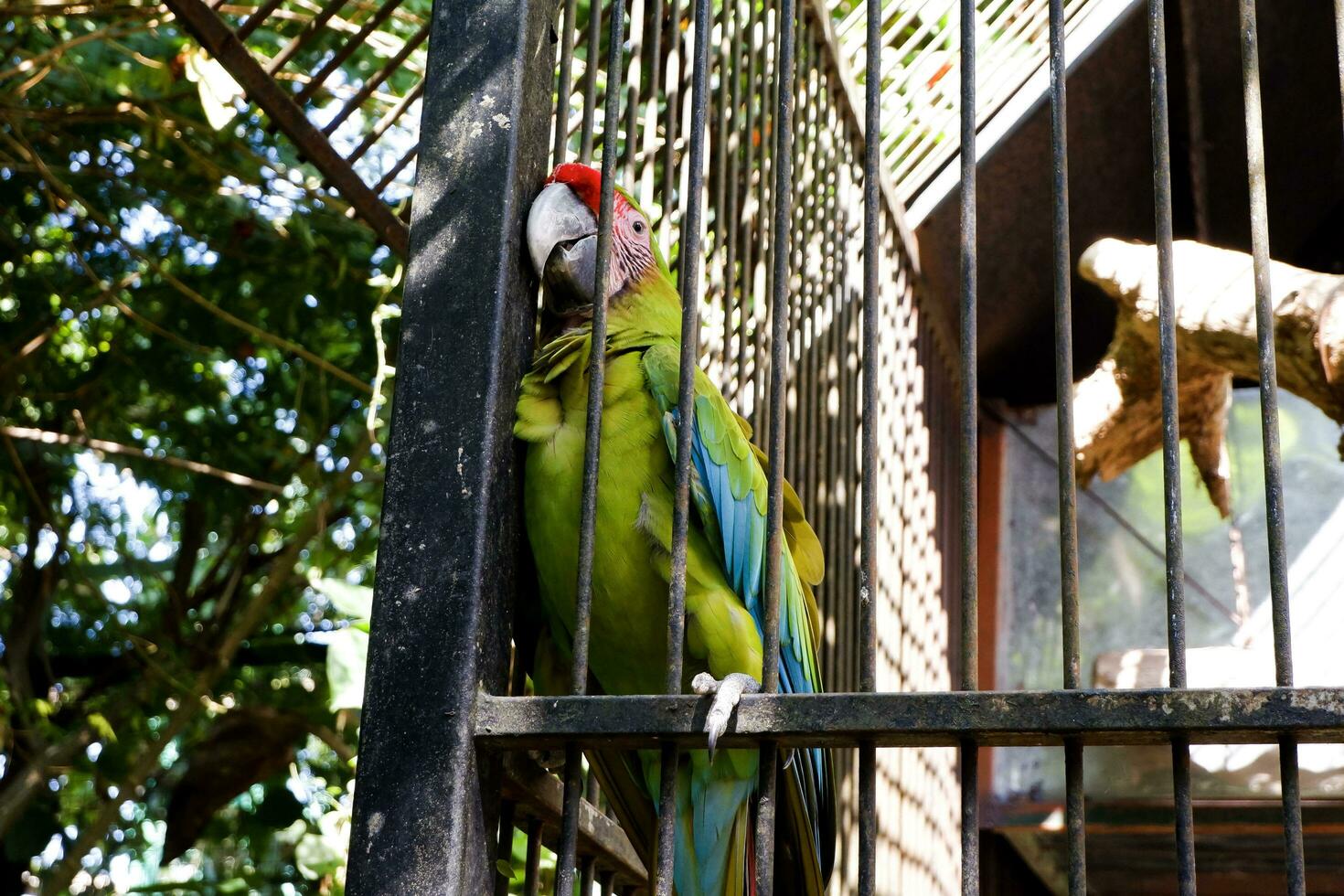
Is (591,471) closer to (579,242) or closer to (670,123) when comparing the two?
(579,242)

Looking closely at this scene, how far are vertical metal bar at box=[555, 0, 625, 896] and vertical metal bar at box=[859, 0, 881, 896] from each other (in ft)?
1.07

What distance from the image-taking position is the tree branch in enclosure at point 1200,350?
Result: 130 inches

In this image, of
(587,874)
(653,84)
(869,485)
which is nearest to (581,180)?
(653,84)

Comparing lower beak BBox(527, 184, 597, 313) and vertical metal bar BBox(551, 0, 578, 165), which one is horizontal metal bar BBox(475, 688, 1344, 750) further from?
vertical metal bar BBox(551, 0, 578, 165)

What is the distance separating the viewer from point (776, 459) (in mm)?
1643

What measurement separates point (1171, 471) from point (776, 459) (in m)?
0.46

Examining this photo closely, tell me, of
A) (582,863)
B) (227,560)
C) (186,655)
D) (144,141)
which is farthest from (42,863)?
(582,863)

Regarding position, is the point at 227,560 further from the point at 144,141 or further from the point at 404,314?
the point at 404,314

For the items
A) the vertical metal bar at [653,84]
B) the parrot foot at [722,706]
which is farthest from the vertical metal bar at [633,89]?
the parrot foot at [722,706]

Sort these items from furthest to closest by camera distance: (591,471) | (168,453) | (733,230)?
1. (168,453)
2. (733,230)
3. (591,471)

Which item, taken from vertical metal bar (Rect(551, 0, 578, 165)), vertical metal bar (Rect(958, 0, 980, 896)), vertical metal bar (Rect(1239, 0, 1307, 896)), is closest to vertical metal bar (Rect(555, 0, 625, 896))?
vertical metal bar (Rect(551, 0, 578, 165))

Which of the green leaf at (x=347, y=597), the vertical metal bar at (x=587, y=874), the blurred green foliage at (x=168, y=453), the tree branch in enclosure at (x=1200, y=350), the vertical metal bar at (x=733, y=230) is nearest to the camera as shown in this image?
Answer: the vertical metal bar at (x=587, y=874)

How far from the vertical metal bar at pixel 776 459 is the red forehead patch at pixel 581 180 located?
0.32 m

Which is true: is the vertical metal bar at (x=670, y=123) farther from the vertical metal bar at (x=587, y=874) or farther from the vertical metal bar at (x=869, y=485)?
the vertical metal bar at (x=587, y=874)
